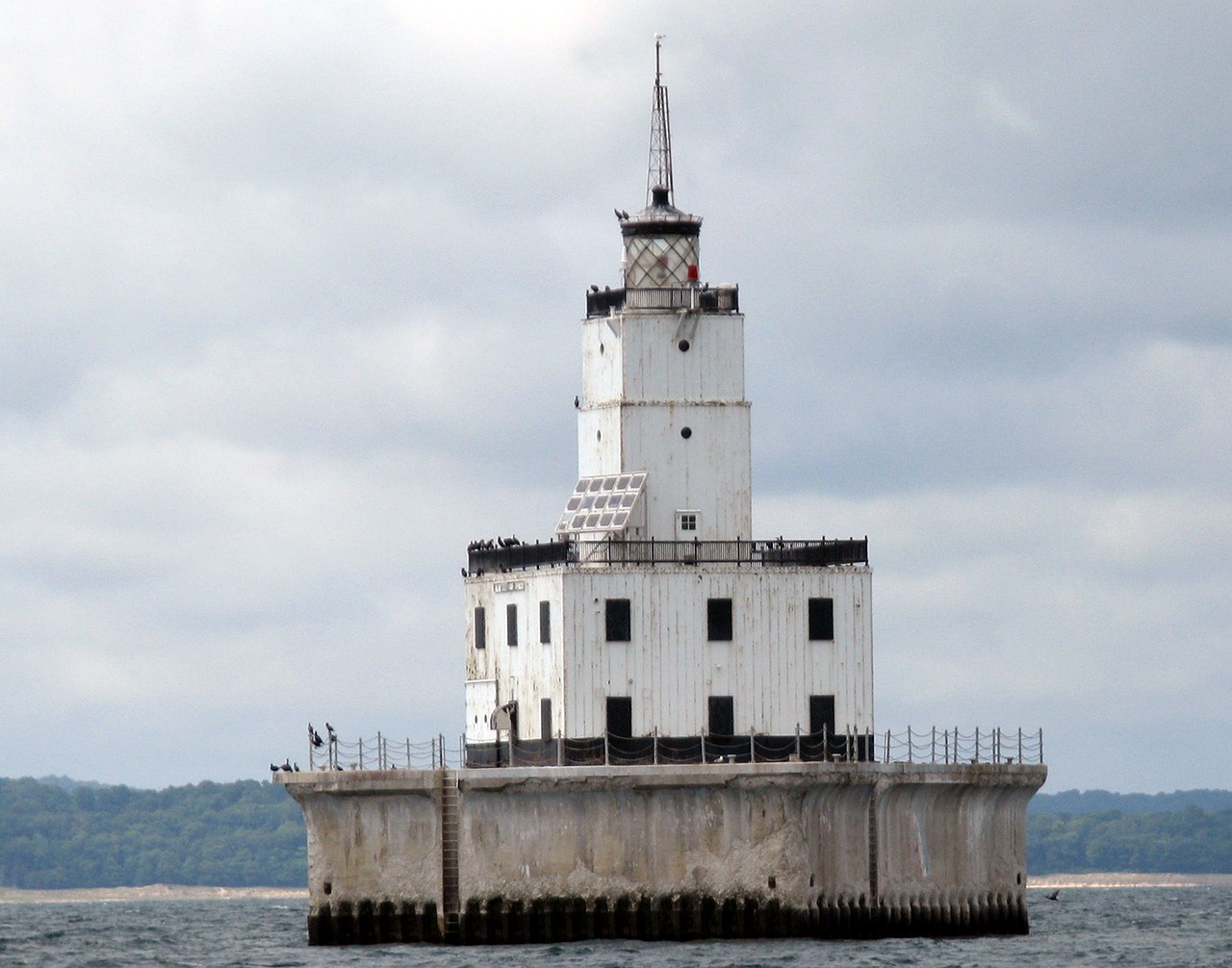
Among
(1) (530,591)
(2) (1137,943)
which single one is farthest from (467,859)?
(2) (1137,943)

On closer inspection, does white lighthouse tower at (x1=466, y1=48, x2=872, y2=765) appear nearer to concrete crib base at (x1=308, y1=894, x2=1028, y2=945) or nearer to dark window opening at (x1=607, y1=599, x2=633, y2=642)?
dark window opening at (x1=607, y1=599, x2=633, y2=642)

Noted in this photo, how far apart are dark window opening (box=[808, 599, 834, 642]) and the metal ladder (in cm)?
952

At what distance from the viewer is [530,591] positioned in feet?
247

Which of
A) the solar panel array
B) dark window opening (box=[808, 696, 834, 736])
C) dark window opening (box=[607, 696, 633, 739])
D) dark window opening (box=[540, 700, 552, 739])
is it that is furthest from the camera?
the solar panel array

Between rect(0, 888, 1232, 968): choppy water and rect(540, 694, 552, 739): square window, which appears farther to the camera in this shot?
rect(540, 694, 552, 739): square window

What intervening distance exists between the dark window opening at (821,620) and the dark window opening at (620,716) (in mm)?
4714

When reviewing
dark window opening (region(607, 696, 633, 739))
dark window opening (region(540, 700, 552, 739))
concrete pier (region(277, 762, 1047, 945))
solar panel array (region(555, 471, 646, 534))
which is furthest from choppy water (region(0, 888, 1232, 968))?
solar panel array (region(555, 471, 646, 534))

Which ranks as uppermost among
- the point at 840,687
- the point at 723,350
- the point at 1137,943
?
the point at 723,350

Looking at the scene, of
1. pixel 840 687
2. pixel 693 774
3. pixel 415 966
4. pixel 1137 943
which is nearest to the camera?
pixel 415 966

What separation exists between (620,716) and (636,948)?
6.63m

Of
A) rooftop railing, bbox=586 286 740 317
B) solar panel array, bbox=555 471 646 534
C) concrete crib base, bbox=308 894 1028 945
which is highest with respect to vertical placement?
rooftop railing, bbox=586 286 740 317

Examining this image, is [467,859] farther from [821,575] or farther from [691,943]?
[821,575]

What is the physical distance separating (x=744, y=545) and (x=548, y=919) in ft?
35.9

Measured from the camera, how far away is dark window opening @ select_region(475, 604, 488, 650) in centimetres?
7819
